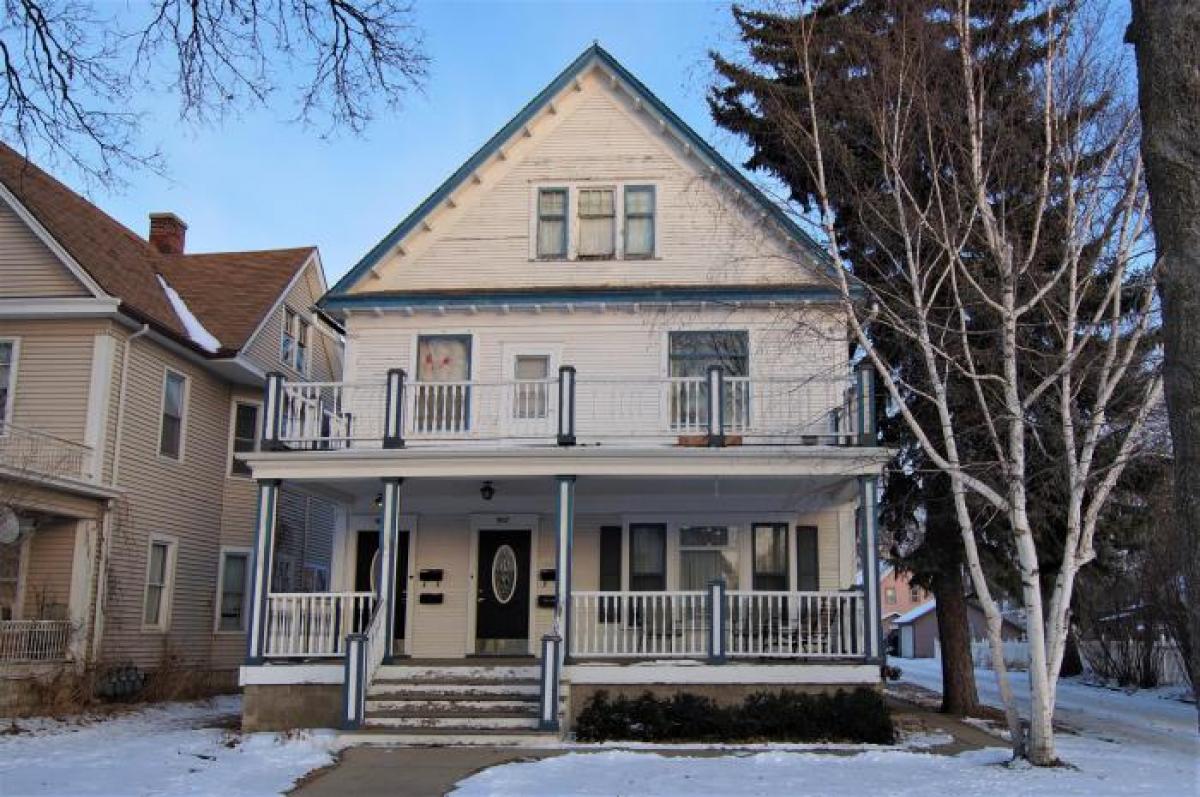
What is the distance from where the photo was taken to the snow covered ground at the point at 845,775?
386 inches

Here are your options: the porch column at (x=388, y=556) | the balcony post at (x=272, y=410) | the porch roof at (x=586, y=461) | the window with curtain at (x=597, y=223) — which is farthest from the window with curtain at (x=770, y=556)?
the balcony post at (x=272, y=410)

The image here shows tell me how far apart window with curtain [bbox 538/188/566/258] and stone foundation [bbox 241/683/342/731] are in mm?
7676

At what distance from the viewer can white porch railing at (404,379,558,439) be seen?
15828mm

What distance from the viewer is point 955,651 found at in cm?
1817

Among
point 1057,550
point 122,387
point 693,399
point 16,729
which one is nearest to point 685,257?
point 693,399

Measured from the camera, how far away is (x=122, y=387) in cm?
1862

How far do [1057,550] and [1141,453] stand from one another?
236 inches

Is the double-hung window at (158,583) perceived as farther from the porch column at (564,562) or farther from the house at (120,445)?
the porch column at (564,562)

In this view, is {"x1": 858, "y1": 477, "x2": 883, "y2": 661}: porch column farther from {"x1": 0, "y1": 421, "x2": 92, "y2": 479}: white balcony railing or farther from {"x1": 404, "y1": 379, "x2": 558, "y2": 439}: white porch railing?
{"x1": 0, "y1": 421, "x2": 92, "y2": 479}: white balcony railing

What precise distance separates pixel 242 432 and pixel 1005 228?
16.2 meters

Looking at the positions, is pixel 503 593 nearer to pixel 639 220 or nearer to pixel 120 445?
pixel 639 220

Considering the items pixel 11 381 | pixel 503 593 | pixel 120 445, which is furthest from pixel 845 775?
pixel 11 381

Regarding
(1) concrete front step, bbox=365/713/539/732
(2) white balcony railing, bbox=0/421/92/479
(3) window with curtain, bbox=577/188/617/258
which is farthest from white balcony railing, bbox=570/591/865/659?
(2) white balcony railing, bbox=0/421/92/479

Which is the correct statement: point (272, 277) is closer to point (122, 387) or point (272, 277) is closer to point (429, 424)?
point (122, 387)
